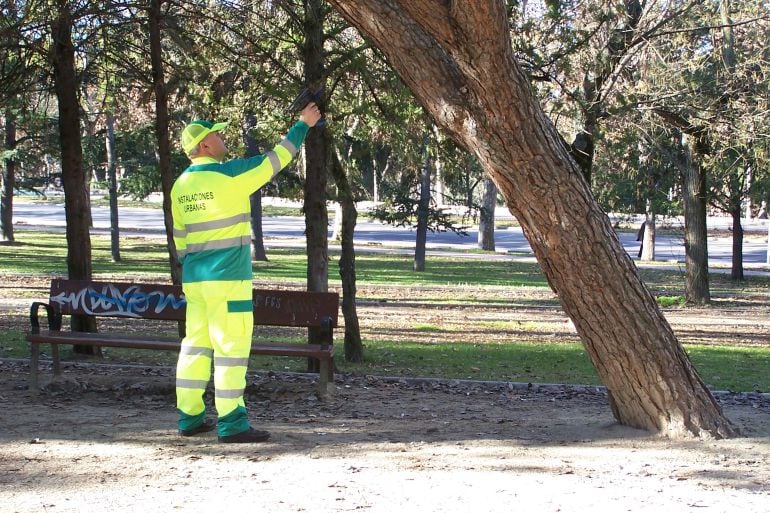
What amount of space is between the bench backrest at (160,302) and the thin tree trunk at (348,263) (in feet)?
8.22

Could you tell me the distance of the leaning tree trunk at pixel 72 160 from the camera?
10.4 metres

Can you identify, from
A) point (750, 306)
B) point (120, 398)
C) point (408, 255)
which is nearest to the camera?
point (120, 398)

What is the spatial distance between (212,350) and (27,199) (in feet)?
237

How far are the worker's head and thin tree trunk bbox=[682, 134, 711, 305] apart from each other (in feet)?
54.7

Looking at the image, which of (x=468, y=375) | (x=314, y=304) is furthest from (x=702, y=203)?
(x=314, y=304)

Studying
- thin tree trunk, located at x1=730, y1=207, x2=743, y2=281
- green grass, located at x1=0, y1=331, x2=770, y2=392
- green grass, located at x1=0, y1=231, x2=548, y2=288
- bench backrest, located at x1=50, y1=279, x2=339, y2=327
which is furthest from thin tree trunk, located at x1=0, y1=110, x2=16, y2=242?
bench backrest, located at x1=50, y1=279, x2=339, y2=327

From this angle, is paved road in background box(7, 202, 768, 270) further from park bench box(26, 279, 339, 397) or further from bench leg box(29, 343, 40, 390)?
→ bench leg box(29, 343, 40, 390)

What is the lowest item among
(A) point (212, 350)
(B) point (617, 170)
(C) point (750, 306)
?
(C) point (750, 306)

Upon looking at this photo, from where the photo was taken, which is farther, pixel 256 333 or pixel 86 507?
pixel 256 333

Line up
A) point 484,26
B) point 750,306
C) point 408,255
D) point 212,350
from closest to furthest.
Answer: point 484,26
point 212,350
point 750,306
point 408,255

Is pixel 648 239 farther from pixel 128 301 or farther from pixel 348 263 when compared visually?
pixel 128 301

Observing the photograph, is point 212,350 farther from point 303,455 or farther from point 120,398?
point 120,398

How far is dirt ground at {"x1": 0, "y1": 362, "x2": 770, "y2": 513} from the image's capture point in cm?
503

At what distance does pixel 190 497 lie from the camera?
5043 mm
